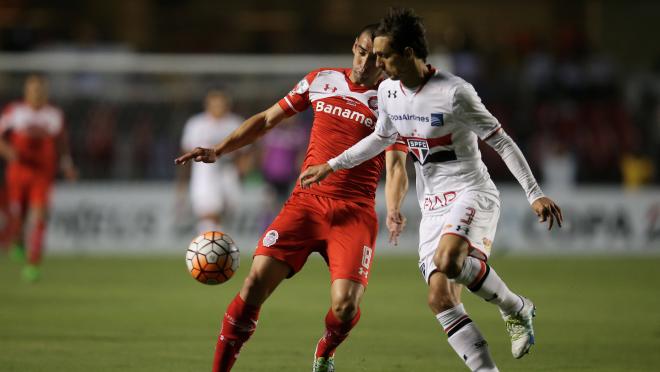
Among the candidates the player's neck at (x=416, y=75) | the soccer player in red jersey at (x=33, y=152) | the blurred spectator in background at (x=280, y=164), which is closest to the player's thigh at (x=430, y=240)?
the player's neck at (x=416, y=75)

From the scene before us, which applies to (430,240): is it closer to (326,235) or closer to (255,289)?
(326,235)

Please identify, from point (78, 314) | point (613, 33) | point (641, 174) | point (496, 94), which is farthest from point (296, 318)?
point (613, 33)

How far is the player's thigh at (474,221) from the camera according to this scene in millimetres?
6152

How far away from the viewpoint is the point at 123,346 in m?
8.35

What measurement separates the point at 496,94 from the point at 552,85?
4.46ft

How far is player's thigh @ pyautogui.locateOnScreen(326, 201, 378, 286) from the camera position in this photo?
6.60m

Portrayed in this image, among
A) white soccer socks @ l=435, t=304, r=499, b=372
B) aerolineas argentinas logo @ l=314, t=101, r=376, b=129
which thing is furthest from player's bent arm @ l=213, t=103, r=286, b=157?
white soccer socks @ l=435, t=304, r=499, b=372

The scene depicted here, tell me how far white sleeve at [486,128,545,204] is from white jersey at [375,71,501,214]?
6cm

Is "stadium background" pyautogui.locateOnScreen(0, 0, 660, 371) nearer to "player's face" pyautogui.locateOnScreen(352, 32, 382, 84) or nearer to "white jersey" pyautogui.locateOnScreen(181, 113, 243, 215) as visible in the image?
"white jersey" pyautogui.locateOnScreen(181, 113, 243, 215)

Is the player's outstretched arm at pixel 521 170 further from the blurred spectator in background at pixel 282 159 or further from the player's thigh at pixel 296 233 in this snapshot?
the blurred spectator in background at pixel 282 159

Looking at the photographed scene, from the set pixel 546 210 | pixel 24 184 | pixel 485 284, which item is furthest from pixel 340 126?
pixel 24 184

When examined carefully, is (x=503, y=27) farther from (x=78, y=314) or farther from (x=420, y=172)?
(x=420, y=172)

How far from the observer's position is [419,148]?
21.0 feet

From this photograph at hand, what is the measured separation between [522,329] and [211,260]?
2.03 meters
